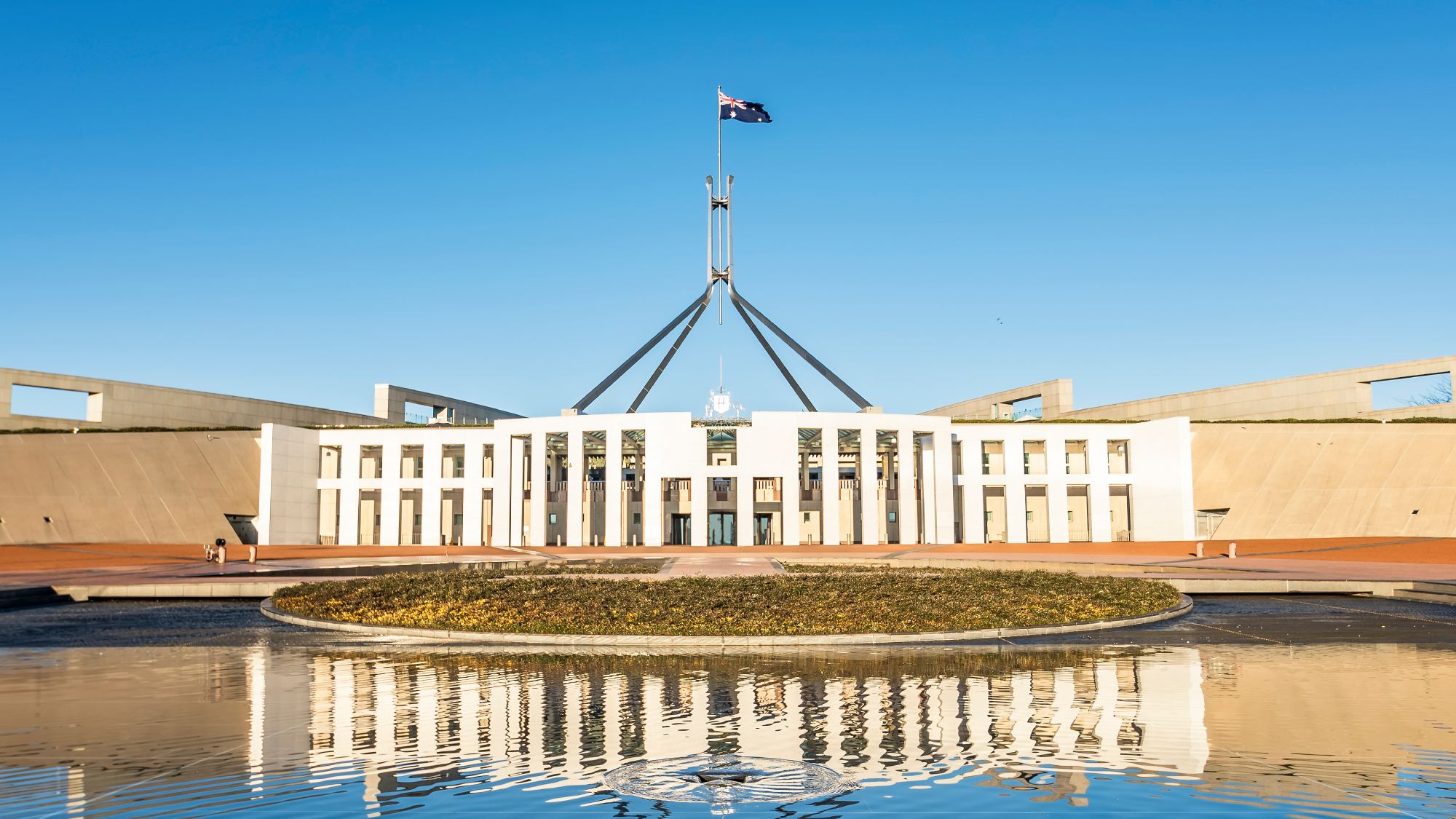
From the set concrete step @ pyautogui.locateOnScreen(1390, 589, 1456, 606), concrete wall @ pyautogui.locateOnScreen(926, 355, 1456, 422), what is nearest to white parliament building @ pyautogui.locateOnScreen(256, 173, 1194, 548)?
concrete wall @ pyautogui.locateOnScreen(926, 355, 1456, 422)

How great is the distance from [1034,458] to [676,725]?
5227cm

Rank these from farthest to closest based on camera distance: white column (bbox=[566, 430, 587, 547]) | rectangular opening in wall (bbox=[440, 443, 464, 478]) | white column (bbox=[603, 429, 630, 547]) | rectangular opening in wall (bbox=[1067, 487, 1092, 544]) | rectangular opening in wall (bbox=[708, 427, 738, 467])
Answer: rectangular opening in wall (bbox=[440, 443, 464, 478]), rectangular opening in wall (bbox=[1067, 487, 1092, 544]), rectangular opening in wall (bbox=[708, 427, 738, 467]), white column (bbox=[566, 430, 587, 547]), white column (bbox=[603, 429, 630, 547])

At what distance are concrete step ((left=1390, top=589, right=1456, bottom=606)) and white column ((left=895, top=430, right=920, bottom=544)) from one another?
29.9 meters

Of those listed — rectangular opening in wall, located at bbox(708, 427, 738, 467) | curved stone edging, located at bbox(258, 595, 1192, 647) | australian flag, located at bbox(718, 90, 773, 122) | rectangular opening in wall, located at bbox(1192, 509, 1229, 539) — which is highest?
australian flag, located at bbox(718, 90, 773, 122)

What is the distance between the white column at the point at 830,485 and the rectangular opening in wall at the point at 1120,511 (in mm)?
16482

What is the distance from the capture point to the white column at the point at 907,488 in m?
53.0

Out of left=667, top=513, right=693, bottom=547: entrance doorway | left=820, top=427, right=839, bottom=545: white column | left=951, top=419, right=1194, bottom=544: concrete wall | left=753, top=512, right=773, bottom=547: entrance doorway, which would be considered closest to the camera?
left=820, top=427, right=839, bottom=545: white column

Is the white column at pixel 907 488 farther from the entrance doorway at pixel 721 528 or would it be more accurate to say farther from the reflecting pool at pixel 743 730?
the reflecting pool at pixel 743 730

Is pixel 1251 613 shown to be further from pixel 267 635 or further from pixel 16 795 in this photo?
pixel 16 795

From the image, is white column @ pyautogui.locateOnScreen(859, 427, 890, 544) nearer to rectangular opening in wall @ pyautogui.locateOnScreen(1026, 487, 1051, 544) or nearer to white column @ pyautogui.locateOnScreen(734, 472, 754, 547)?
white column @ pyautogui.locateOnScreen(734, 472, 754, 547)

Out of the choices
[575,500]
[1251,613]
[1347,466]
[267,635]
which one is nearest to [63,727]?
[267,635]

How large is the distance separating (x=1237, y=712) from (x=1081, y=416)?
2724 inches

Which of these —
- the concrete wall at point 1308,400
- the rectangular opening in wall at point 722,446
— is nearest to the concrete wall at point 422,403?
the rectangular opening in wall at point 722,446

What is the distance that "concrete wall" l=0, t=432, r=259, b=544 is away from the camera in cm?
5038
